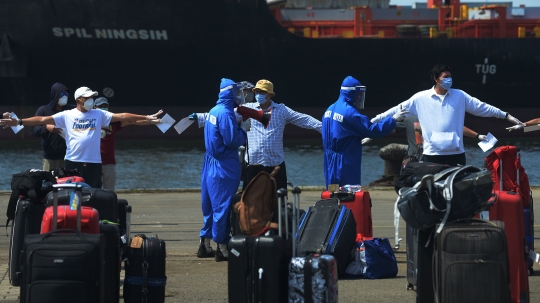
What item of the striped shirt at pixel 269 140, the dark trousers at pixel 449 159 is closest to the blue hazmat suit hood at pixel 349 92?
the striped shirt at pixel 269 140

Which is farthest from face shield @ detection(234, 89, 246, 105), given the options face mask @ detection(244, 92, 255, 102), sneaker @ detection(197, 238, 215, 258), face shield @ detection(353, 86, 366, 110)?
sneaker @ detection(197, 238, 215, 258)

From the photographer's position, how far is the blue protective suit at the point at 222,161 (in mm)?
7105

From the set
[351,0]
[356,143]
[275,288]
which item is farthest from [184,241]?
[351,0]

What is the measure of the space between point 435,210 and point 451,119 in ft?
6.65

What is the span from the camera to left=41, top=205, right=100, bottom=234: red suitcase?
5137mm

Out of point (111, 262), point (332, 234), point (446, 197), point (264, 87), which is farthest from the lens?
point (264, 87)

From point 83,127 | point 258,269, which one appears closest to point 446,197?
point 258,269

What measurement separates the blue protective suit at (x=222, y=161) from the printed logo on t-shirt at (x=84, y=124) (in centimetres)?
95

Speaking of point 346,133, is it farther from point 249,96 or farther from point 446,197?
point 446,197

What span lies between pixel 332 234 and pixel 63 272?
2240 mm

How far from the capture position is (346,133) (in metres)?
7.27

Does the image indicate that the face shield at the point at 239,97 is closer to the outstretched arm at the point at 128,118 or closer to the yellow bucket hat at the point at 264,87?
the yellow bucket hat at the point at 264,87

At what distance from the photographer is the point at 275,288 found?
4.91 meters

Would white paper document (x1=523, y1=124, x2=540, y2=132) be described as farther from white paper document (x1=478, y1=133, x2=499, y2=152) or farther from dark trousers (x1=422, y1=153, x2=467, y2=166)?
dark trousers (x1=422, y1=153, x2=467, y2=166)
